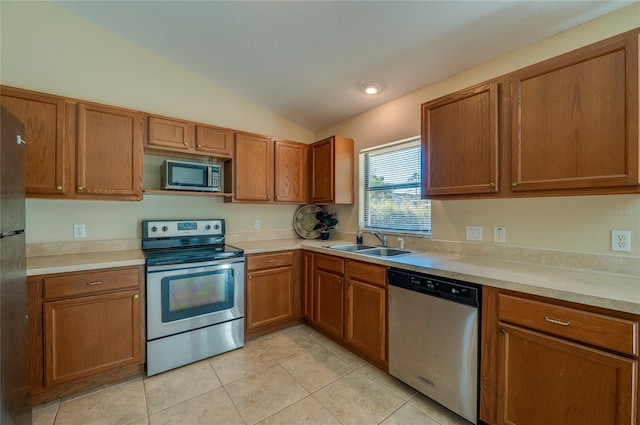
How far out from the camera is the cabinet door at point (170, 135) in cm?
238

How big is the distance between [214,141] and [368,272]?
1959 millimetres

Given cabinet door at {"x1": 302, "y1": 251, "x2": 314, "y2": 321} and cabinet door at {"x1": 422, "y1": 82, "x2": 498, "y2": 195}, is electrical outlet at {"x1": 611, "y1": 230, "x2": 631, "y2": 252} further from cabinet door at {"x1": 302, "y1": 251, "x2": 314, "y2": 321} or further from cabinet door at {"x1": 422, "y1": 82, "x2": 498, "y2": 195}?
cabinet door at {"x1": 302, "y1": 251, "x2": 314, "y2": 321}

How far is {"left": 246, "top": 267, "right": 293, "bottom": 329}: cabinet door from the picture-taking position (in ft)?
8.60

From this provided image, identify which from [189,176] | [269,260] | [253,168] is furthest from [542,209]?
[189,176]

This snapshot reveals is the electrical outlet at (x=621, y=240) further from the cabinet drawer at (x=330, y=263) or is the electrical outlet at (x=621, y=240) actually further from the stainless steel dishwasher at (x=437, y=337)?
the cabinet drawer at (x=330, y=263)

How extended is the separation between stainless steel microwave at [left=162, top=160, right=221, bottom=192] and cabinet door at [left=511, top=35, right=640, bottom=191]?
97.5 inches

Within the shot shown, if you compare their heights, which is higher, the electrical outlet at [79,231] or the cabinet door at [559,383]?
the electrical outlet at [79,231]

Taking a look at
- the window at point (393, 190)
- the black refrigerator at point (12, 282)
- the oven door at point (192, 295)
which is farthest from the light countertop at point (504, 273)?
the black refrigerator at point (12, 282)

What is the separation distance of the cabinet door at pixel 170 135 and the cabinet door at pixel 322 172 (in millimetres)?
1376

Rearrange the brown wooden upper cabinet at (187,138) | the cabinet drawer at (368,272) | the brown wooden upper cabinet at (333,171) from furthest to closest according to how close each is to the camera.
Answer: the brown wooden upper cabinet at (333,171) → the brown wooden upper cabinet at (187,138) → the cabinet drawer at (368,272)

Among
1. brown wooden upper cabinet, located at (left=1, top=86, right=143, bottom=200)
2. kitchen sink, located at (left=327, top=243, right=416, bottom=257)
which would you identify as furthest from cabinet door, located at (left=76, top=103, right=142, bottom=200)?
kitchen sink, located at (left=327, top=243, right=416, bottom=257)

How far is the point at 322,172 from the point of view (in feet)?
10.4

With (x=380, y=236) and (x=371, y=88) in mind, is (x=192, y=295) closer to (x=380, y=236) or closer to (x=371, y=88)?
(x=380, y=236)

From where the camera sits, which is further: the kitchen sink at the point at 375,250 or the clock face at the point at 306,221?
the clock face at the point at 306,221
